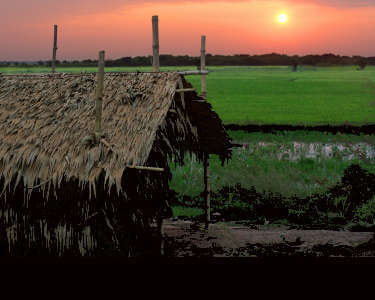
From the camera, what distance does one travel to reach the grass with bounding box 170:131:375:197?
11.0 metres

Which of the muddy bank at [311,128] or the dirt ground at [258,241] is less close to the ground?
the muddy bank at [311,128]

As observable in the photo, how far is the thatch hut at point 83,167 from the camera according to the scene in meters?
4.79

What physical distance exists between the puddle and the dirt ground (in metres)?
6.45

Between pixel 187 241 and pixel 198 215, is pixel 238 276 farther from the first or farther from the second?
pixel 198 215

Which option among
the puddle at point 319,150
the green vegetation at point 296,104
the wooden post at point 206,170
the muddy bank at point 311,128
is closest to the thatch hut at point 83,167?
the wooden post at point 206,170

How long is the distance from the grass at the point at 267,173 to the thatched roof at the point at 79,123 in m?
4.37

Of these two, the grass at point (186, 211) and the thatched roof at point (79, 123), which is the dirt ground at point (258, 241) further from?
the thatched roof at point (79, 123)

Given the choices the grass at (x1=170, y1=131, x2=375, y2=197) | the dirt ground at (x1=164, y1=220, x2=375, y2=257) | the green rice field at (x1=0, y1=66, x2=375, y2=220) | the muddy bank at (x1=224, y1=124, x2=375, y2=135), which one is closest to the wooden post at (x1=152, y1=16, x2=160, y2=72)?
the green rice field at (x1=0, y1=66, x2=375, y2=220)

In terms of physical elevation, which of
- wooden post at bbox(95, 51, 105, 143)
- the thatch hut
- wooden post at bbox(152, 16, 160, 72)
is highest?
wooden post at bbox(152, 16, 160, 72)

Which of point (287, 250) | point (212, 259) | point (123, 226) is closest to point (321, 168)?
point (287, 250)

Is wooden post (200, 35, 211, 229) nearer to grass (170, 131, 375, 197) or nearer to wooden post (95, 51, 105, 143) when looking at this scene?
grass (170, 131, 375, 197)

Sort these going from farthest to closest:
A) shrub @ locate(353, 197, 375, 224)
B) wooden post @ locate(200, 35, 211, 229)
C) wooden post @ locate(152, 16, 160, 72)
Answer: shrub @ locate(353, 197, 375, 224) → wooden post @ locate(200, 35, 211, 229) → wooden post @ locate(152, 16, 160, 72)

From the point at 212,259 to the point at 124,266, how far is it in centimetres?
29

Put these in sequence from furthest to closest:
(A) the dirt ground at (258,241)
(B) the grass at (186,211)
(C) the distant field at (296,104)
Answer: (C) the distant field at (296,104), (B) the grass at (186,211), (A) the dirt ground at (258,241)
